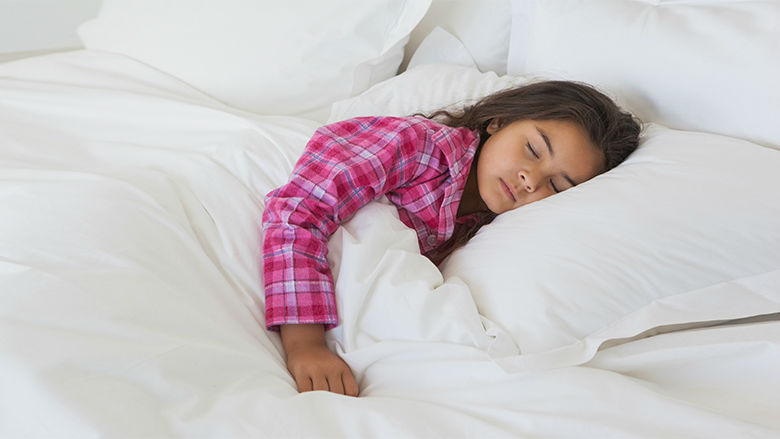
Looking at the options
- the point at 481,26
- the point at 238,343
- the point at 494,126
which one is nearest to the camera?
the point at 238,343

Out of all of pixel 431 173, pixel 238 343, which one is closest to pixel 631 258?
pixel 431 173

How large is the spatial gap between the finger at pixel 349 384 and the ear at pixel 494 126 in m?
0.56

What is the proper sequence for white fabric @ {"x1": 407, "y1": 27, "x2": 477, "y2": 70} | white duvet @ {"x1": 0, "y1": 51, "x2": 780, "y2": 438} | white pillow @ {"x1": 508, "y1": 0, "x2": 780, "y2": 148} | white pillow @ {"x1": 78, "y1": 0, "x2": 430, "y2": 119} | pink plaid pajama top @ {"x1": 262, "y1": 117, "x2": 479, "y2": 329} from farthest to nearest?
white fabric @ {"x1": 407, "y1": 27, "x2": 477, "y2": 70} < white pillow @ {"x1": 78, "y1": 0, "x2": 430, "y2": 119} < white pillow @ {"x1": 508, "y1": 0, "x2": 780, "y2": 148} < pink plaid pajama top @ {"x1": 262, "y1": 117, "x2": 479, "y2": 329} < white duvet @ {"x1": 0, "y1": 51, "x2": 780, "y2": 438}

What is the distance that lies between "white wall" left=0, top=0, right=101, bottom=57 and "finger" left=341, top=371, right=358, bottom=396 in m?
1.39

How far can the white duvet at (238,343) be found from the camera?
0.68 meters

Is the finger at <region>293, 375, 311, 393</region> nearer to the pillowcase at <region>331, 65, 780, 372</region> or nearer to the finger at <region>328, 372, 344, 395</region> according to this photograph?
the finger at <region>328, 372, 344, 395</region>

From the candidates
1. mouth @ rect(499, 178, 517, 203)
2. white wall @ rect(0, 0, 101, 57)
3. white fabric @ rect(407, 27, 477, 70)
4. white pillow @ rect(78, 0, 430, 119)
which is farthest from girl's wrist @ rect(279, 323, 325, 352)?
white wall @ rect(0, 0, 101, 57)

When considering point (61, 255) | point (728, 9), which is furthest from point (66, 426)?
point (728, 9)

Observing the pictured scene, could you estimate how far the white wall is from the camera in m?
1.80

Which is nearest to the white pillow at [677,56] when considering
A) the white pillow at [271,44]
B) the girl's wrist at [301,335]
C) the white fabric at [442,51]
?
the white fabric at [442,51]

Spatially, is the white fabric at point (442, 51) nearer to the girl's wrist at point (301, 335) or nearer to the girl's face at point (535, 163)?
the girl's face at point (535, 163)

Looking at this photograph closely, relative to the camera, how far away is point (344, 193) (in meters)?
1.02

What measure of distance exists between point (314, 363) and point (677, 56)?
751mm

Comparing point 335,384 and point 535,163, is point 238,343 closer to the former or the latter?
point 335,384
